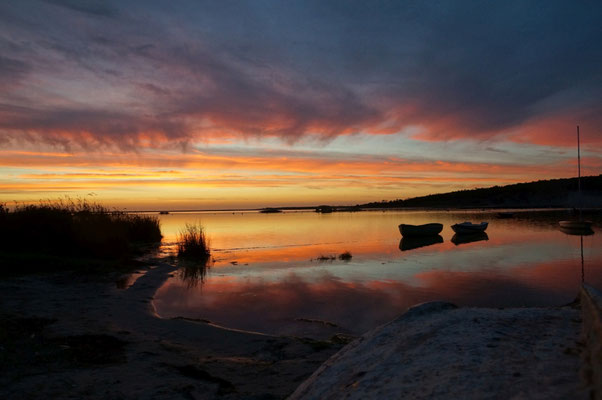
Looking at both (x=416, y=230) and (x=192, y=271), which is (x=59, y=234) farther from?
(x=416, y=230)

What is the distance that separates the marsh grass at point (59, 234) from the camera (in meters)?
15.5

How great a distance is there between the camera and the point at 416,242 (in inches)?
1153

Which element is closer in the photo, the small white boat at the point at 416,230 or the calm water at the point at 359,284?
the calm water at the point at 359,284

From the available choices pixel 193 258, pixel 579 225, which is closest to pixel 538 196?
pixel 579 225

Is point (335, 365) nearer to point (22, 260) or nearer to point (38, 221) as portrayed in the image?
point (22, 260)

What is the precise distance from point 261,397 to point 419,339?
2669 millimetres

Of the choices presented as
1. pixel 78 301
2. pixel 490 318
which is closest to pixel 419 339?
pixel 490 318

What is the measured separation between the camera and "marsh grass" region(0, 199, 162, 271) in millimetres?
15484

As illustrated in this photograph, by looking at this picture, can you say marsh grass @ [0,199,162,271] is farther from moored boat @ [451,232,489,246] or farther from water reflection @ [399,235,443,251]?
moored boat @ [451,232,489,246]

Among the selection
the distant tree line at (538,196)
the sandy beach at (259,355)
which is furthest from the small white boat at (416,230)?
the distant tree line at (538,196)

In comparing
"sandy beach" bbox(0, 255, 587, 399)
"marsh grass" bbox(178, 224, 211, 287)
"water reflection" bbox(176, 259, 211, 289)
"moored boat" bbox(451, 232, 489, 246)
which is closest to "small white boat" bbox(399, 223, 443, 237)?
"moored boat" bbox(451, 232, 489, 246)

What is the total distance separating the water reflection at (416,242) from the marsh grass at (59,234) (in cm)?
1756

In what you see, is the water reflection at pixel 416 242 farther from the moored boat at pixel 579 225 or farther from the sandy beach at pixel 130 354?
the sandy beach at pixel 130 354

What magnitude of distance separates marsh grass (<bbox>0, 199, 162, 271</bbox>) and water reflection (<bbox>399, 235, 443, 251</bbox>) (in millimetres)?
17563
